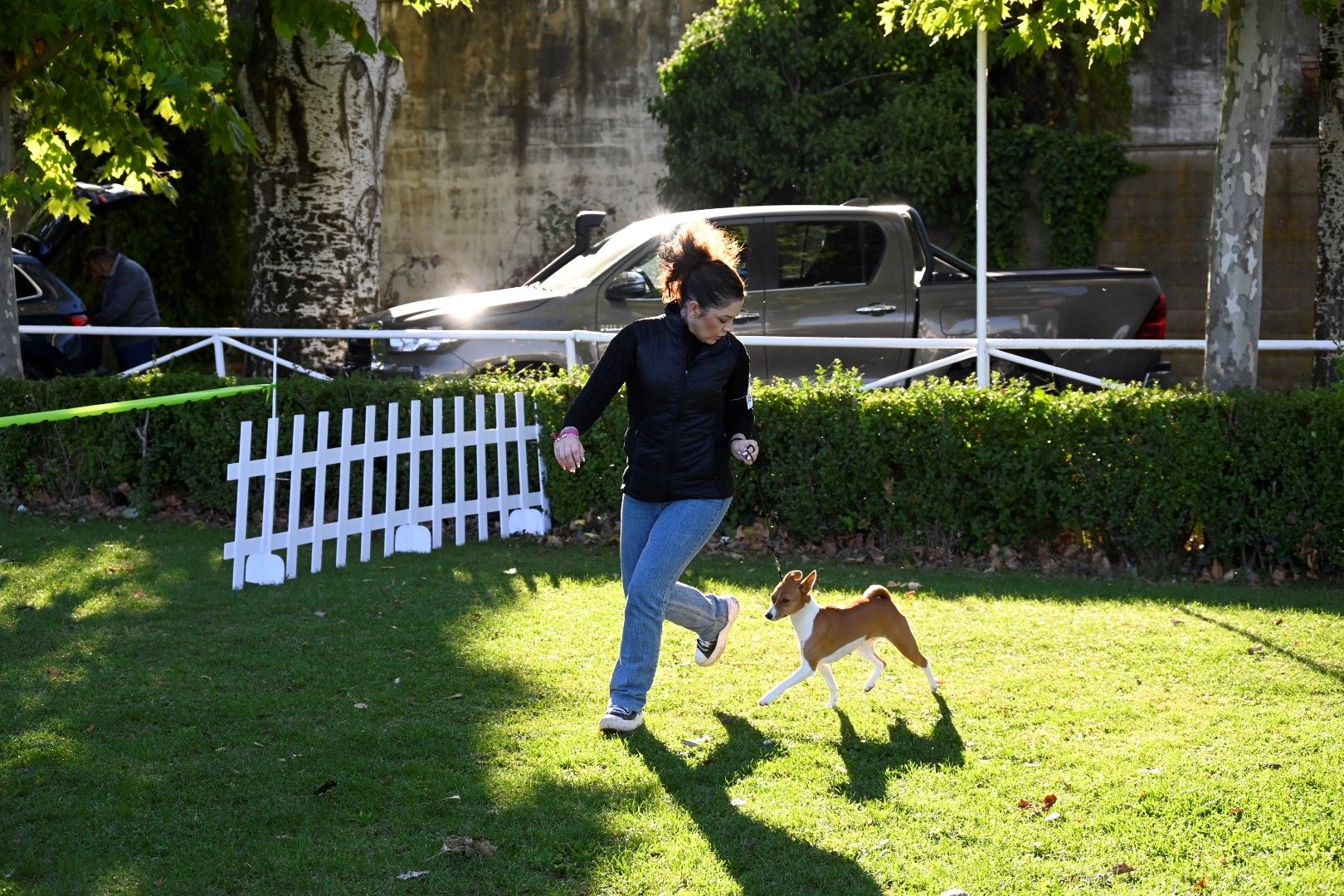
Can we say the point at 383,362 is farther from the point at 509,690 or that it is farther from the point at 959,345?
the point at 509,690

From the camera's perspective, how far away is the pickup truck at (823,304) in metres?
10.5

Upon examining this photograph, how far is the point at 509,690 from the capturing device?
5934mm

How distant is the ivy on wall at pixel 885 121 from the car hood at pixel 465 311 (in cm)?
640

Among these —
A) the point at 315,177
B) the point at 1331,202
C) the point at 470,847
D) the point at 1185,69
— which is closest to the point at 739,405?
the point at 470,847

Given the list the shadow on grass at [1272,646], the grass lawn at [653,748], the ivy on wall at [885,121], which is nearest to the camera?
the grass lawn at [653,748]

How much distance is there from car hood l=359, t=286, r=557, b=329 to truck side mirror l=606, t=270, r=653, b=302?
16.8 inches

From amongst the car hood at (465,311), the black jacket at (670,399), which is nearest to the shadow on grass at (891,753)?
the black jacket at (670,399)

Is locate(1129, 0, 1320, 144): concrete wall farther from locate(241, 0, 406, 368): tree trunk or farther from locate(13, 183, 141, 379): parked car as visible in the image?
locate(13, 183, 141, 379): parked car

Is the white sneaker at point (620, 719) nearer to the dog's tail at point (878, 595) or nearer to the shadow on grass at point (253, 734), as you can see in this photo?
the shadow on grass at point (253, 734)

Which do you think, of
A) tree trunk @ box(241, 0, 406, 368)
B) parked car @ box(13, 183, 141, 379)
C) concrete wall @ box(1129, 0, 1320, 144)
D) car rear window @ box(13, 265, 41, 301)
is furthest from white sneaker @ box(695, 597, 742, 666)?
concrete wall @ box(1129, 0, 1320, 144)

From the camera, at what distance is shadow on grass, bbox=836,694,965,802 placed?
485 centimetres

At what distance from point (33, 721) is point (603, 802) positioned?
2329mm

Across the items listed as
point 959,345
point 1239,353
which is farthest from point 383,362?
point 1239,353

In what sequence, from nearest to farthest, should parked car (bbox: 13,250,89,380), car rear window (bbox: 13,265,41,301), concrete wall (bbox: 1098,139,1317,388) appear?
parked car (bbox: 13,250,89,380) → car rear window (bbox: 13,265,41,301) → concrete wall (bbox: 1098,139,1317,388)
